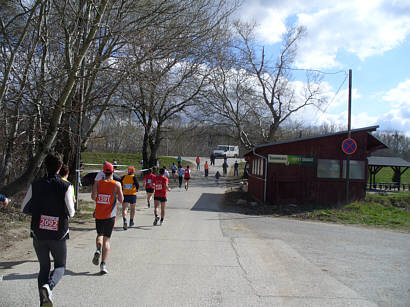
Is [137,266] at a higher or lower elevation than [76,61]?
lower

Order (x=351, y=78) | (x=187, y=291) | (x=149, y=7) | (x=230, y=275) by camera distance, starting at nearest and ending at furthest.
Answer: (x=187, y=291)
(x=230, y=275)
(x=149, y=7)
(x=351, y=78)

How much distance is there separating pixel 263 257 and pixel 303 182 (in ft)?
38.3

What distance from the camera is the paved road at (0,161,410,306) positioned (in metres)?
4.59

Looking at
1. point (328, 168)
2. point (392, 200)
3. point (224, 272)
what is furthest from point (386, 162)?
point (224, 272)

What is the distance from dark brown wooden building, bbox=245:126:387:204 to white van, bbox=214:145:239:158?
3775cm

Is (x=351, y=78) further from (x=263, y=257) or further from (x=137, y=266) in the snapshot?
(x=137, y=266)

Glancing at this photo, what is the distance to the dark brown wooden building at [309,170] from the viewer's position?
17906 mm

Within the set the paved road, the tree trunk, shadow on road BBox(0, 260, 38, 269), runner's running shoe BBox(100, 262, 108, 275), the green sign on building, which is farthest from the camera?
the green sign on building

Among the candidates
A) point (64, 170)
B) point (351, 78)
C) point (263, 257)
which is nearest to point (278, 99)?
point (351, 78)

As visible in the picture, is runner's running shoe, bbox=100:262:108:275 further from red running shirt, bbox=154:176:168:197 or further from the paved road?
red running shirt, bbox=154:176:168:197

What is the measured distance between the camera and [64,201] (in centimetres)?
420

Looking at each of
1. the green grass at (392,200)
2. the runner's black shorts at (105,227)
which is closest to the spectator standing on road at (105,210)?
the runner's black shorts at (105,227)

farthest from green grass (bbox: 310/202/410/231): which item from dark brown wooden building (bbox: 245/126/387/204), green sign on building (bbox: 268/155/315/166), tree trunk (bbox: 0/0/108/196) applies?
tree trunk (bbox: 0/0/108/196)

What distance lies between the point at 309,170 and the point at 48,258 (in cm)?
1565
